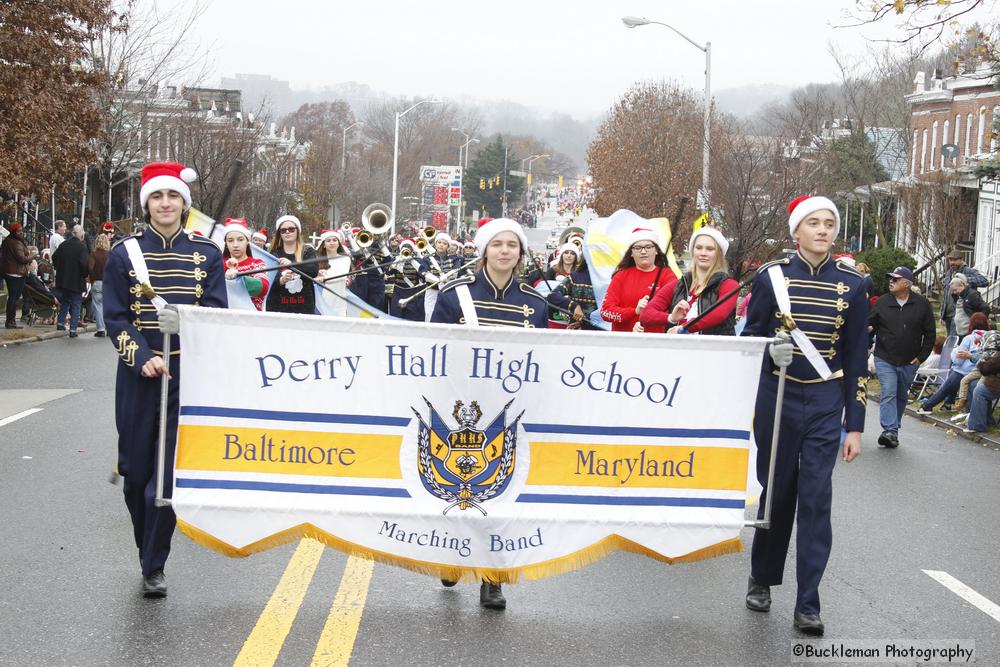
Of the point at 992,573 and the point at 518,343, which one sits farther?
the point at 992,573

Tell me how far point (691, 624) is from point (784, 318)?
1536 mm

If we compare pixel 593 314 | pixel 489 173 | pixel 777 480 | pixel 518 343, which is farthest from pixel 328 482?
pixel 489 173

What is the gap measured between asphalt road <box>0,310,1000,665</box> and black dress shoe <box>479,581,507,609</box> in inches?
2.0

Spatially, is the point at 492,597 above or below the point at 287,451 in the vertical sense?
below

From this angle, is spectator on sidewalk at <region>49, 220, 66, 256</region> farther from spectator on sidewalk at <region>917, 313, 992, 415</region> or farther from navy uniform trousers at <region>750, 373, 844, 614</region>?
navy uniform trousers at <region>750, 373, 844, 614</region>

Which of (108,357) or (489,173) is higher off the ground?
(489,173)

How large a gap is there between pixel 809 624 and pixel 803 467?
0.74 metres

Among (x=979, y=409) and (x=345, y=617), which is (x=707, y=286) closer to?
(x=345, y=617)

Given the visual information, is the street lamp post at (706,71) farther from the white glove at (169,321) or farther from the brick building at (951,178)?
the white glove at (169,321)

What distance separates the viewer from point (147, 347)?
245 inches

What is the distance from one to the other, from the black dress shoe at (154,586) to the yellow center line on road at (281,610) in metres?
0.51

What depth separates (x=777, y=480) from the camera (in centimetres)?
645

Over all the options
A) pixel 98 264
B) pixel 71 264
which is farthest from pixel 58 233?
pixel 71 264

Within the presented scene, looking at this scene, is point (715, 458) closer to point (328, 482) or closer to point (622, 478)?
point (622, 478)
